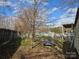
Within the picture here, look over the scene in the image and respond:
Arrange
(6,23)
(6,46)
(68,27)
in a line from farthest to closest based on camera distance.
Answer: (6,23), (68,27), (6,46)

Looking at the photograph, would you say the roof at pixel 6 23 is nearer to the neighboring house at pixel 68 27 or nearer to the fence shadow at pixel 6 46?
the fence shadow at pixel 6 46

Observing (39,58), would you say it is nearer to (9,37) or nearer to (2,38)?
(2,38)

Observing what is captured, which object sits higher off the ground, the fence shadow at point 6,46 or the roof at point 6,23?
the roof at point 6,23

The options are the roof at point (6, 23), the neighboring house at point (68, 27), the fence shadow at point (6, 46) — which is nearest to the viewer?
the fence shadow at point (6, 46)

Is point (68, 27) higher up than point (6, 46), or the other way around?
point (68, 27)

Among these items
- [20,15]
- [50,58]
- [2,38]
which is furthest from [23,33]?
[50,58]

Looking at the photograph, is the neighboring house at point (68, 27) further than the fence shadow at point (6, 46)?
Yes

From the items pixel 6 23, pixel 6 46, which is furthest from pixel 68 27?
pixel 6 23

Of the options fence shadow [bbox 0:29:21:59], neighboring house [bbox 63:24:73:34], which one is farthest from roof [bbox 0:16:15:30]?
neighboring house [bbox 63:24:73:34]

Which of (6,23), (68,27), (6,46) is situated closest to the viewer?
(6,46)

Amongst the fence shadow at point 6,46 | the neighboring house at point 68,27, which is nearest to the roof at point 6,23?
the fence shadow at point 6,46

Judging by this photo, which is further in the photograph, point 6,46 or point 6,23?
point 6,23

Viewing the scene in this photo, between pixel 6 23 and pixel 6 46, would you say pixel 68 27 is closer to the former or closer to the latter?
pixel 6 46

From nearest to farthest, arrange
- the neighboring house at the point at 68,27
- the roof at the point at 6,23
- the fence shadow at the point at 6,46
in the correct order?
the fence shadow at the point at 6,46, the neighboring house at the point at 68,27, the roof at the point at 6,23
